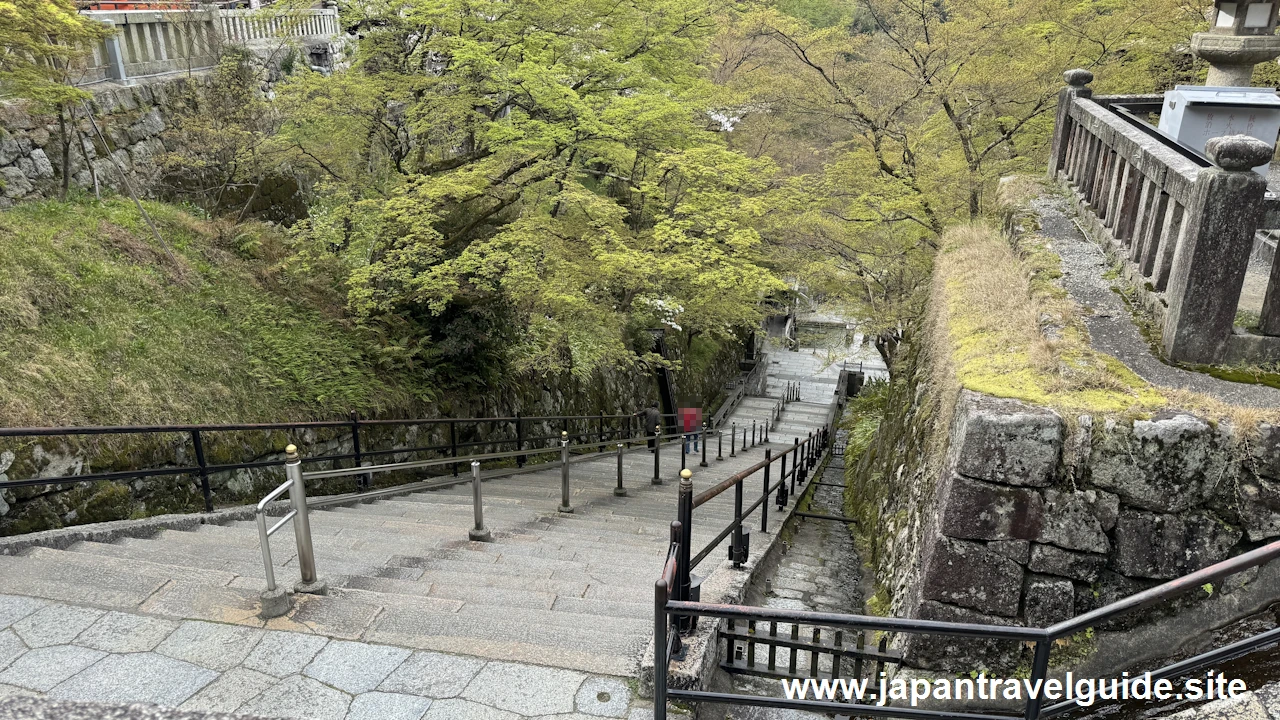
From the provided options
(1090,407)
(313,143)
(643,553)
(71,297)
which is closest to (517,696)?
(643,553)

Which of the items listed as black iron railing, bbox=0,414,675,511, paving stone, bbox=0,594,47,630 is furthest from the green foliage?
paving stone, bbox=0,594,47,630

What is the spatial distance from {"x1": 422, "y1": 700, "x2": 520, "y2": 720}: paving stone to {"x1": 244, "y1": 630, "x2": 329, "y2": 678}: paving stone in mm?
847

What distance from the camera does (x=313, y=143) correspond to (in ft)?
37.3

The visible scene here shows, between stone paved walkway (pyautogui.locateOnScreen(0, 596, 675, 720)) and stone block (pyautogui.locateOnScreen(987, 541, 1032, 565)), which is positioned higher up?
stone block (pyautogui.locateOnScreen(987, 541, 1032, 565))

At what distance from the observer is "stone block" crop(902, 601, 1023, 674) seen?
424 centimetres

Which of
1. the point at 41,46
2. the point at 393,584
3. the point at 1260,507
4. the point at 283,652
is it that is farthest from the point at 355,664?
the point at 41,46

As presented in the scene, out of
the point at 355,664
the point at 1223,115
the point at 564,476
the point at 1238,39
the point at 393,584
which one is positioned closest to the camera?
the point at 355,664

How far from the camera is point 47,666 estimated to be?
3.66m

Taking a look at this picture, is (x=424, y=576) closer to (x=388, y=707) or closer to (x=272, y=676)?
(x=272, y=676)

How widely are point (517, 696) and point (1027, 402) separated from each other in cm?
328

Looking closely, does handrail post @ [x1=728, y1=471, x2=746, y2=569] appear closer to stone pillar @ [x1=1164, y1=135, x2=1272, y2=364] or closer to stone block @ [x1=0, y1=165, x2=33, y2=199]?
stone pillar @ [x1=1164, y1=135, x2=1272, y2=364]

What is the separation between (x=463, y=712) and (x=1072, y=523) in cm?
343

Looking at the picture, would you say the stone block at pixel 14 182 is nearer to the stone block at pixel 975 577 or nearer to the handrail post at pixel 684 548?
the handrail post at pixel 684 548

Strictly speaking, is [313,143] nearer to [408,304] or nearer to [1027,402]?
[408,304]
